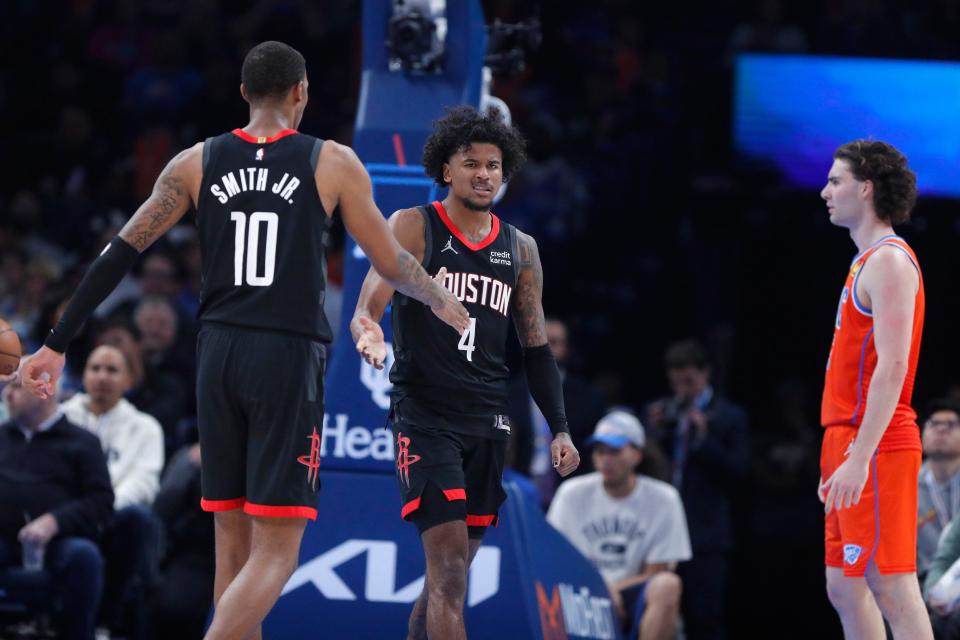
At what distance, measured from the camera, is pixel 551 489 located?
1034 centimetres

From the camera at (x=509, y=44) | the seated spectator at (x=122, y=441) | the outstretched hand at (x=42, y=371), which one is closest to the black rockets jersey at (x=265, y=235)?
the outstretched hand at (x=42, y=371)

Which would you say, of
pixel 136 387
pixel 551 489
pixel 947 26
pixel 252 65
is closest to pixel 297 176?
pixel 252 65

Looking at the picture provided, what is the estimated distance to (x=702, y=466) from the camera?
31.1 feet

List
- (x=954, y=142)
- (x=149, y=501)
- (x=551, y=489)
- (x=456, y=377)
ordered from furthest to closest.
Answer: (x=954, y=142) → (x=551, y=489) → (x=149, y=501) → (x=456, y=377)

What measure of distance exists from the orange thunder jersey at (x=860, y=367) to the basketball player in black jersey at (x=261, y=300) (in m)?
1.43

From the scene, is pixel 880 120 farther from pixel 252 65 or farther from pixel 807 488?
pixel 252 65

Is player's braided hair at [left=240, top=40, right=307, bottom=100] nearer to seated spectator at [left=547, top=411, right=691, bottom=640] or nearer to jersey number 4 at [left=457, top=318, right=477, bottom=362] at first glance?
jersey number 4 at [left=457, top=318, right=477, bottom=362]

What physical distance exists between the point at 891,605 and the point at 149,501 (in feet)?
14.6

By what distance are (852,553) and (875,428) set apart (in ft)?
1.53

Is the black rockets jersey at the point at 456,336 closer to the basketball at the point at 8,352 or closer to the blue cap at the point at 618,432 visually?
the basketball at the point at 8,352

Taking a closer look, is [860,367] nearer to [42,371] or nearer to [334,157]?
[334,157]

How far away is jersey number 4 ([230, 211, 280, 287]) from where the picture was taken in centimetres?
512

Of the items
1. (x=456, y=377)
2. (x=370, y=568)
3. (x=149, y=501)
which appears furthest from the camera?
(x=149, y=501)

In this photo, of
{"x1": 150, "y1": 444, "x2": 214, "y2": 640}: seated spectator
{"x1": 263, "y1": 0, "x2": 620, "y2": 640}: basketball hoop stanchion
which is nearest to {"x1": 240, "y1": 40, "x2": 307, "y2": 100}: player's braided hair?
{"x1": 263, "y1": 0, "x2": 620, "y2": 640}: basketball hoop stanchion
